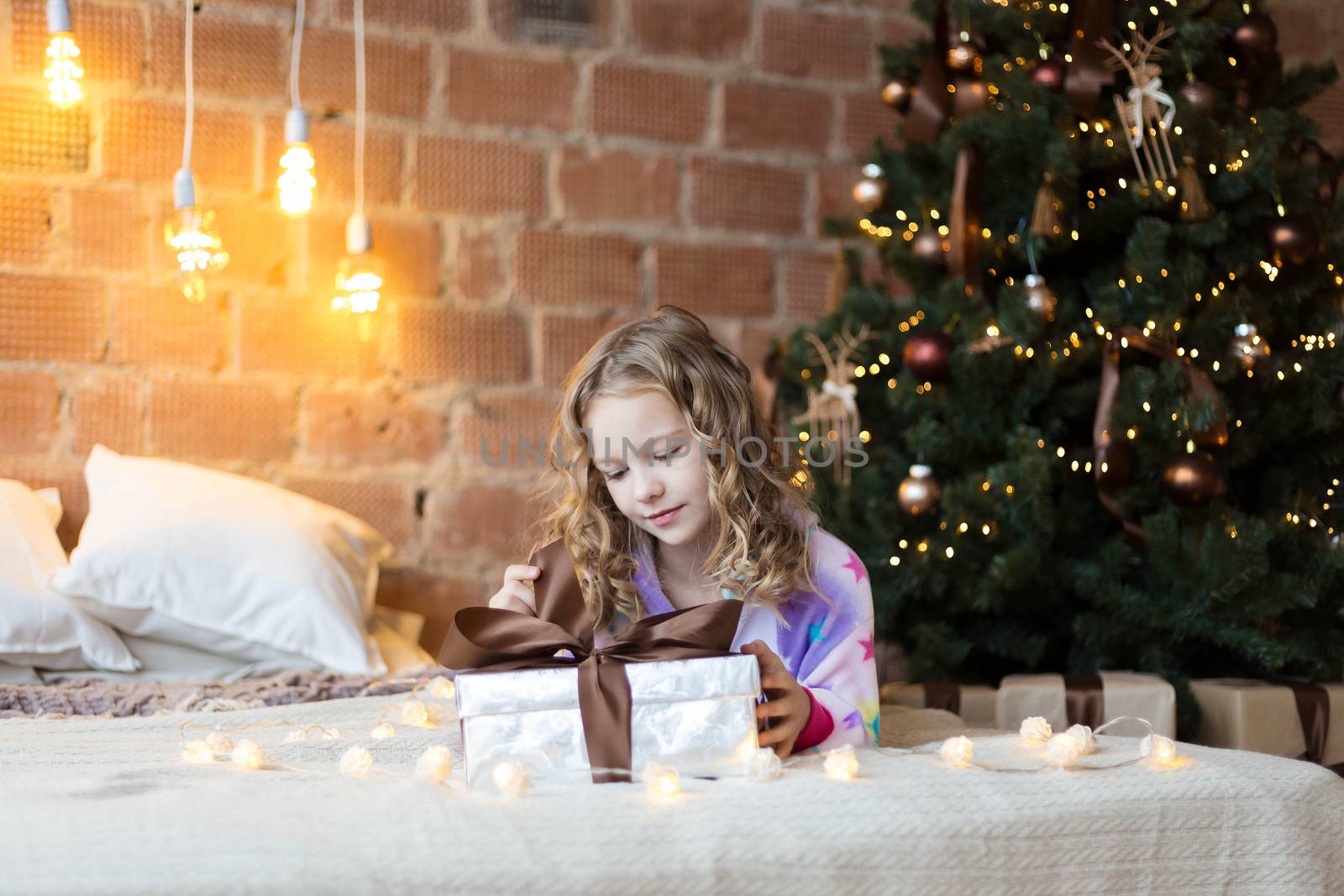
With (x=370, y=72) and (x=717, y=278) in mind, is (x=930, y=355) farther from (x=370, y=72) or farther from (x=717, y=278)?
(x=370, y=72)

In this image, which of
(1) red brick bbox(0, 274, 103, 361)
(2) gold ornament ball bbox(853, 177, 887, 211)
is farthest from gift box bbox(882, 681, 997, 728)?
(1) red brick bbox(0, 274, 103, 361)

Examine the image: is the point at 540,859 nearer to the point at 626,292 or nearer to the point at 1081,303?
the point at 1081,303

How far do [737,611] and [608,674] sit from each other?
0.14m

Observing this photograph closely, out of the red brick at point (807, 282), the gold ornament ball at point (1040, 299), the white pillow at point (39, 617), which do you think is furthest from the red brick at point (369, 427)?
the gold ornament ball at point (1040, 299)

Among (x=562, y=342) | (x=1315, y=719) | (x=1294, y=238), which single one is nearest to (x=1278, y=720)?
(x=1315, y=719)

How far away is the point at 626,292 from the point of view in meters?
2.54

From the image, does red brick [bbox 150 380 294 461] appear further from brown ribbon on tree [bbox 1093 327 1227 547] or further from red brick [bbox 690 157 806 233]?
brown ribbon on tree [bbox 1093 327 1227 547]

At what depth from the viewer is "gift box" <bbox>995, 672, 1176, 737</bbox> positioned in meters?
1.74

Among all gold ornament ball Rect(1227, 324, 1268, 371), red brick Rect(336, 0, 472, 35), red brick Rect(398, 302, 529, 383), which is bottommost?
red brick Rect(398, 302, 529, 383)

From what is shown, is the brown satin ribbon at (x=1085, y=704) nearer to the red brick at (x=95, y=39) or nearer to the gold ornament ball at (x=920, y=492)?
the gold ornament ball at (x=920, y=492)

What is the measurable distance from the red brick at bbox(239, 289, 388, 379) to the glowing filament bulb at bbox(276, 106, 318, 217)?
197 mm

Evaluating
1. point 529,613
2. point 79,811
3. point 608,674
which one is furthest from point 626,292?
point 79,811

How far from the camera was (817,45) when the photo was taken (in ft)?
8.82

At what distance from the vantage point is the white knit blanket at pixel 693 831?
80cm
